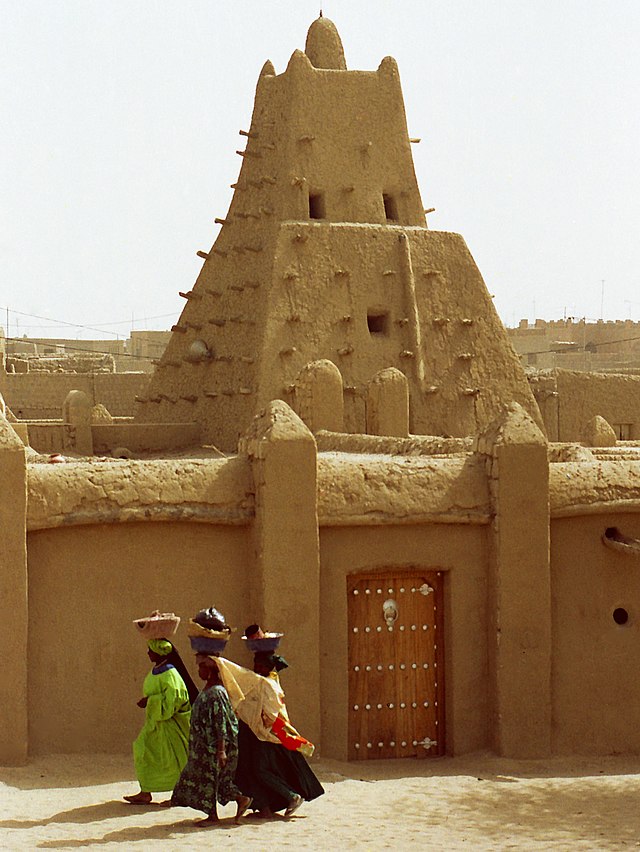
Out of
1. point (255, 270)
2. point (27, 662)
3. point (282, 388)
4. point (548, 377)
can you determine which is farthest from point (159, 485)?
point (548, 377)

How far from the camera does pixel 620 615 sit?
12.1m

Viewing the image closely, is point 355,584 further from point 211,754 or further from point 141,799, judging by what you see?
point 211,754

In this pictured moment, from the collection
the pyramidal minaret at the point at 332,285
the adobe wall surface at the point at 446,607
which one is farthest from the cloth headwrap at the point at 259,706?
the pyramidal minaret at the point at 332,285

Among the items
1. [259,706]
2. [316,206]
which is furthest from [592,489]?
[316,206]

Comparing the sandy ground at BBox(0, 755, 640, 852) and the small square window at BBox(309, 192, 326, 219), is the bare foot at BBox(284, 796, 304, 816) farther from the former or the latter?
the small square window at BBox(309, 192, 326, 219)

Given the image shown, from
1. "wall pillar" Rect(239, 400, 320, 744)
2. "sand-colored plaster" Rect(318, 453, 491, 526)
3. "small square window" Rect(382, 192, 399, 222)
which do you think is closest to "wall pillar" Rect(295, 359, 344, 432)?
"small square window" Rect(382, 192, 399, 222)

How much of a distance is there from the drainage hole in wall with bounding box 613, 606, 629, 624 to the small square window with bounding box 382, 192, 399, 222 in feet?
50.5

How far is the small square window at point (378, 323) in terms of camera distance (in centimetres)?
2538

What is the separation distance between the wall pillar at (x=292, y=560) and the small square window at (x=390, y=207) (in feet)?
52.1

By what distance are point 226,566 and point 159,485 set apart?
90cm

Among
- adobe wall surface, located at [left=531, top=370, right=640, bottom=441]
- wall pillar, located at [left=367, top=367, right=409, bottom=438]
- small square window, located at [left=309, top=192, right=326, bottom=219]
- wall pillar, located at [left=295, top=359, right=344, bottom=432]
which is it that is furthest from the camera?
adobe wall surface, located at [left=531, top=370, right=640, bottom=441]

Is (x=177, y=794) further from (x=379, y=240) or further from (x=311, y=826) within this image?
(x=379, y=240)

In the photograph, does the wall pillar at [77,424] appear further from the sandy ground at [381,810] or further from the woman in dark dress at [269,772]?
the woman in dark dress at [269,772]

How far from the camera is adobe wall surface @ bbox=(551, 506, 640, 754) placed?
1181 cm
